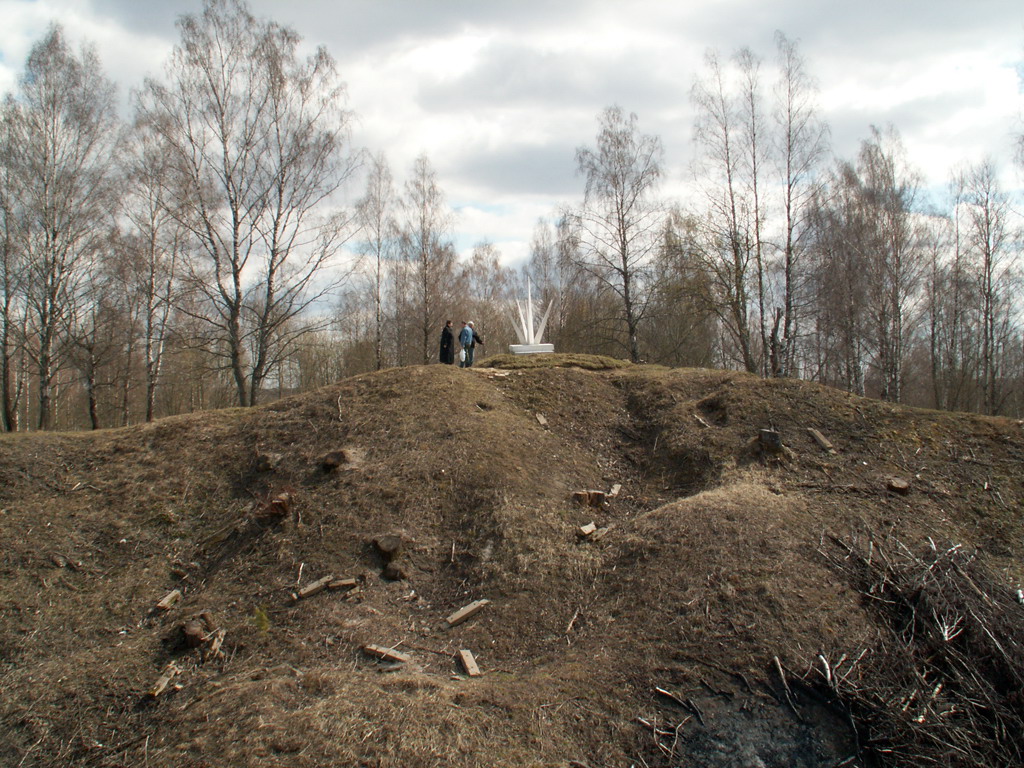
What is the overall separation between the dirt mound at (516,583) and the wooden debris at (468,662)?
5cm

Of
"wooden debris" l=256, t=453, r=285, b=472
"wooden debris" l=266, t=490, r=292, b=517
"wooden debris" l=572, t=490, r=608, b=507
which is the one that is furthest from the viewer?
"wooden debris" l=256, t=453, r=285, b=472

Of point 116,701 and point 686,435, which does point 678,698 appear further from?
point 686,435

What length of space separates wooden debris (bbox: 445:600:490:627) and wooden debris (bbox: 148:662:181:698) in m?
2.26

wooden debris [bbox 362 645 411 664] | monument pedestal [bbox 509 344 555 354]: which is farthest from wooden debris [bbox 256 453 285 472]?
monument pedestal [bbox 509 344 555 354]

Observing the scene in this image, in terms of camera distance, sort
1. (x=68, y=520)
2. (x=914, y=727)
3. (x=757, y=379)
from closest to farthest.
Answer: (x=914, y=727) < (x=68, y=520) < (x=757, y=379)

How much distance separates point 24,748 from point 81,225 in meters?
14.2

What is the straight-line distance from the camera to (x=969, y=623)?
4695 millimetres

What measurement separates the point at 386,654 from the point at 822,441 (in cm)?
607

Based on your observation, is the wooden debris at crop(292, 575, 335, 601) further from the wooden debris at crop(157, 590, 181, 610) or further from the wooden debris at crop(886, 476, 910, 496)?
the wooden debris at crop(886, 476, 910, 496)

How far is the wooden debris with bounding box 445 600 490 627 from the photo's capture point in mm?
5559

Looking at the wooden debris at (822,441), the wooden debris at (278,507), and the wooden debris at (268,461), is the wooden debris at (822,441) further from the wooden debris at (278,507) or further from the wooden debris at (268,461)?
the wooden debris at (268,461)

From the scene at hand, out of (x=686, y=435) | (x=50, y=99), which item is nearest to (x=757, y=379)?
(x=686, y=435)

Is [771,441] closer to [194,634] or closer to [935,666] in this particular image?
[935,666]

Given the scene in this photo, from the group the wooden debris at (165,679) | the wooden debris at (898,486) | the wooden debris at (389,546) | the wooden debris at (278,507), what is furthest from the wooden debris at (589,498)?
the wooden debris at (165,679)
